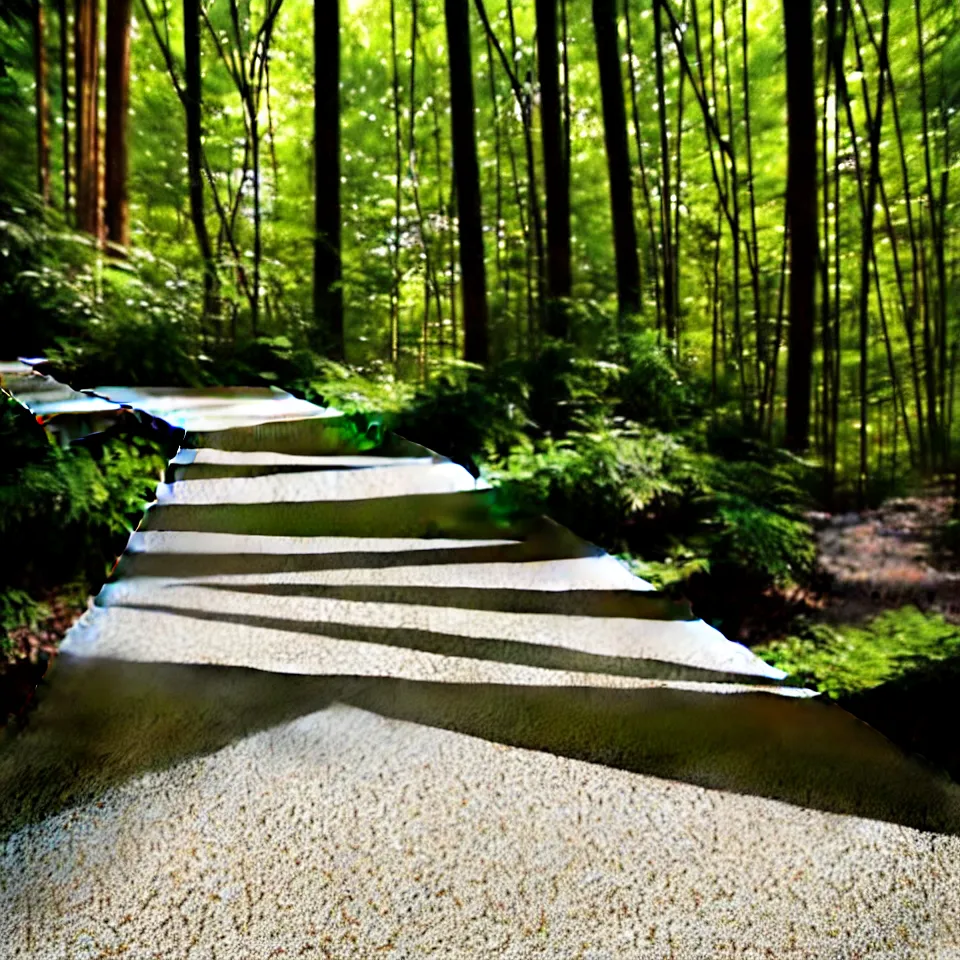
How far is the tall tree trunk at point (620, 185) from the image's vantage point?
112 inches

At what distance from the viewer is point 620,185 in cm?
292

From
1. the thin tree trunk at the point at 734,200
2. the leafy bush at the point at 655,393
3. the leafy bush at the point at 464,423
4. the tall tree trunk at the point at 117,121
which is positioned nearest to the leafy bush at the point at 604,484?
the leafy bush at the point at 464,423

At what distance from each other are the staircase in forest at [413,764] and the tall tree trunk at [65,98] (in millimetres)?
897

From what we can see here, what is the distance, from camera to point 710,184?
2.82 metres

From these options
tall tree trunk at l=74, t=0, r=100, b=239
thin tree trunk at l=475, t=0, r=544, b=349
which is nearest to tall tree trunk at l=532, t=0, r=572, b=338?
thin tree trunk at l=475, t=0, r=544, b=349

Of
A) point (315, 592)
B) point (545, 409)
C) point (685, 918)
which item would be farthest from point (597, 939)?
point (545, 409)

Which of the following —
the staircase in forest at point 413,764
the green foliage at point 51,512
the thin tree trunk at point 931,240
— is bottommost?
the staircase in forest at point 413,764

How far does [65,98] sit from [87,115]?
0.26 feet

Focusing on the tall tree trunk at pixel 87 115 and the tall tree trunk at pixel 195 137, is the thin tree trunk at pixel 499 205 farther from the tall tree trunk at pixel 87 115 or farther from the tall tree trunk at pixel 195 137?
the tall tree trunk at pixel 87 115

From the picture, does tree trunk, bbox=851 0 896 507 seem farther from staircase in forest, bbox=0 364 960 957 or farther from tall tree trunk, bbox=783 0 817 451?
staircase in forest, bbox=0 364 960 957

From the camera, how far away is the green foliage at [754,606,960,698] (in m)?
1.73

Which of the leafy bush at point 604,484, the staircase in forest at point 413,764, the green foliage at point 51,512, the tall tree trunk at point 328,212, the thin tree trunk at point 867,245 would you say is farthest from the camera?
the tall tree trunk at point 328,212

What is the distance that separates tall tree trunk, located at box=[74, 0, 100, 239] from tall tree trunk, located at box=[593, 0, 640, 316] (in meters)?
1.82

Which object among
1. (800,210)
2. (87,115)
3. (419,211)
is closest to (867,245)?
(800,210)
